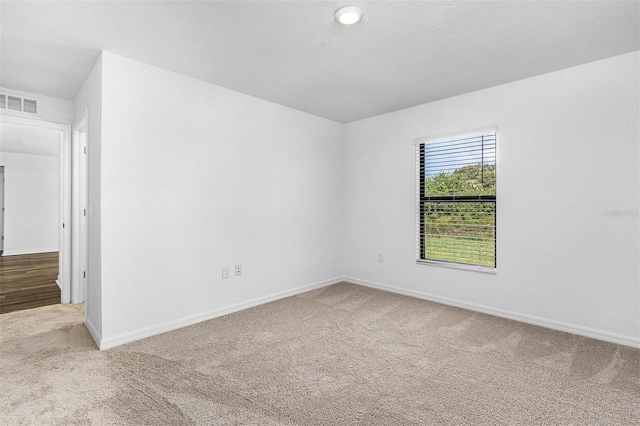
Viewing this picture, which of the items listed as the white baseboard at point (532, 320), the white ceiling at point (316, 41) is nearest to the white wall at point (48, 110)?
the white ceiling at point (316, 41)

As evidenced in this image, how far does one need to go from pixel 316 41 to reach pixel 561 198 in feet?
8.71

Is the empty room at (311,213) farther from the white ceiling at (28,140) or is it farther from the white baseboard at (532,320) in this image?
the white ceiling at (28,140)

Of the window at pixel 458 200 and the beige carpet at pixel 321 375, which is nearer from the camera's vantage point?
the beige carpet at pixel 321 375

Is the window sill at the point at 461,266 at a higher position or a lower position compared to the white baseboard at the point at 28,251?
higher

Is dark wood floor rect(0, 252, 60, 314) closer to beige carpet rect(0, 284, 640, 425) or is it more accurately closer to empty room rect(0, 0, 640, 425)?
empty room rect(0, 0, 640, 425)

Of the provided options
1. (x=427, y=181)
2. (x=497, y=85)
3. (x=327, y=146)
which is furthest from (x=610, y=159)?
(x=327, y=146)

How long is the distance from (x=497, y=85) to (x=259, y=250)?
126 inches

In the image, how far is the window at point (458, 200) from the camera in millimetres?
3533

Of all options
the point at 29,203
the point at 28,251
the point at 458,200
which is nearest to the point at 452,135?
the point at 458,200

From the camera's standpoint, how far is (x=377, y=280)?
4512 mm

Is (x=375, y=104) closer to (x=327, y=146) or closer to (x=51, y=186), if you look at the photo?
(x=327, y=146)

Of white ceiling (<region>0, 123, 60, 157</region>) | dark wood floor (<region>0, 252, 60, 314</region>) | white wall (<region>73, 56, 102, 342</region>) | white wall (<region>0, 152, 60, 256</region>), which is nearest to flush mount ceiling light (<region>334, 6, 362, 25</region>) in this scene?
white wall (<region>73, 56, 102, 342</region>)

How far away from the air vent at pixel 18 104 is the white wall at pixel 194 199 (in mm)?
1634

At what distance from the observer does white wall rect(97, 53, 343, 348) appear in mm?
2742
